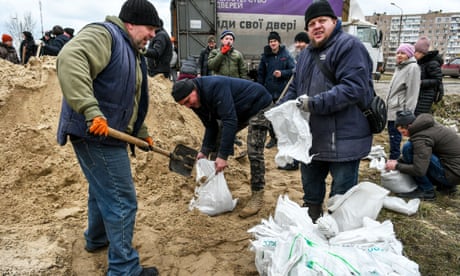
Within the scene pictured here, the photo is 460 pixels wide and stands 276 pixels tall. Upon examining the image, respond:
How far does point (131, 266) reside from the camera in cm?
203

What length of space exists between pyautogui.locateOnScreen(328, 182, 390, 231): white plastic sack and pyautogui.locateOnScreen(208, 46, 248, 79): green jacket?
318 cm

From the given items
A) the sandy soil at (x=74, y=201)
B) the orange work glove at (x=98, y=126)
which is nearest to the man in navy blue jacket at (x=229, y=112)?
the sandy soil at (x=74, y=201)

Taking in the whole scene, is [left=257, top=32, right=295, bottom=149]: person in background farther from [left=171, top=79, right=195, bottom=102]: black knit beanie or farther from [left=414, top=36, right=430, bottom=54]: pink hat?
[left=171, top=79, right=195, bottom=102]: black knit beanie

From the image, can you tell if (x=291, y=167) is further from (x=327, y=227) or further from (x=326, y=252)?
(x=326, y=252)

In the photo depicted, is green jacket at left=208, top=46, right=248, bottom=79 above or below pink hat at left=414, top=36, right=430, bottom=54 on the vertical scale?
below

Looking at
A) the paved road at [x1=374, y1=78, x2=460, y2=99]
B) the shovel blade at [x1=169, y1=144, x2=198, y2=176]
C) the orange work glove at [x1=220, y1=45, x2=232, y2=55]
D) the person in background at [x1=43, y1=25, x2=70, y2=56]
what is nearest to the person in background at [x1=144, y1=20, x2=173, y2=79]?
the orange work glove at [x1=220, y1=45, x2=232, y2=55]

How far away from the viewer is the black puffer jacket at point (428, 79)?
12.9 ft

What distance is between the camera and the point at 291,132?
2.10 metres

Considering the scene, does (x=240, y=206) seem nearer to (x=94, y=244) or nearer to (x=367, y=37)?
(x=94, y=244)

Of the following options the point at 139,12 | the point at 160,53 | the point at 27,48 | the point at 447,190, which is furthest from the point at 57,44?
the point at 447,190

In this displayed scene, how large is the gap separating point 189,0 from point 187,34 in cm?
78

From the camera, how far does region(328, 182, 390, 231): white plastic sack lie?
2135mm

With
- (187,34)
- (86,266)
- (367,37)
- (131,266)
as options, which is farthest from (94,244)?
(367,37)

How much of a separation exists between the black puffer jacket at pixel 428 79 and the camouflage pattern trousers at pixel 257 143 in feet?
7.57
